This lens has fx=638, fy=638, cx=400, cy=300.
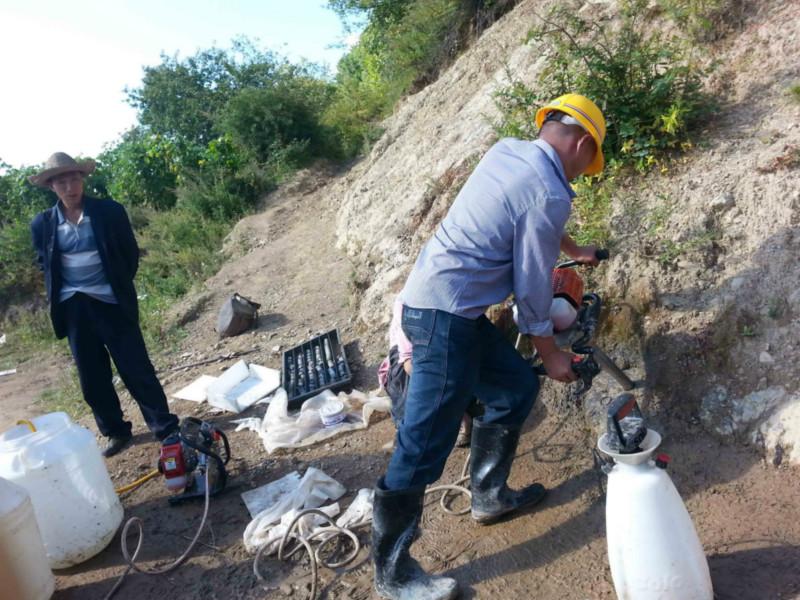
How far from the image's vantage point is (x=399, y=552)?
103 inches

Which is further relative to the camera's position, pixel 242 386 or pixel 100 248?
pixel 242 386

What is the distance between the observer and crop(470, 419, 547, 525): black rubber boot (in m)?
2.91

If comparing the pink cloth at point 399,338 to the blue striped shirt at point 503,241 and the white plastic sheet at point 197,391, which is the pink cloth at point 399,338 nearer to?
the blue striped shirt at point 503,241

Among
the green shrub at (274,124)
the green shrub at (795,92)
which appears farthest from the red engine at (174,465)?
the green shrub at (274,124)

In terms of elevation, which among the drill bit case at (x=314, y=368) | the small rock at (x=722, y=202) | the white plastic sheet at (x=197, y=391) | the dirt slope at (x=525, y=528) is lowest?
the dirt slope at (x=525, y=528)

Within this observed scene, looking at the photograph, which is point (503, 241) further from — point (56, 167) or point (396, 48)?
point (396, 48)

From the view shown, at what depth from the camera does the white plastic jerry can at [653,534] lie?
2.11 metres

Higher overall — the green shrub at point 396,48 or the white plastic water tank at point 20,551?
the green shrub at point 396,48

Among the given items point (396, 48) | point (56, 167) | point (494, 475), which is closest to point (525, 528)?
point (494, 475)

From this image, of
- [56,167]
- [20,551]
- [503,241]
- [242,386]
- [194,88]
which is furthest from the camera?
[194,88]

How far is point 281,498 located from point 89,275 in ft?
6.69

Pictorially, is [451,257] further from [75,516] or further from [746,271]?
[75,516]

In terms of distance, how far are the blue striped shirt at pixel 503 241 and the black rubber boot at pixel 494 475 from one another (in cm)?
66

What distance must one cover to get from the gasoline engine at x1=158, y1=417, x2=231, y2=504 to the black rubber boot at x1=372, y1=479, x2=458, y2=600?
4.92ft
